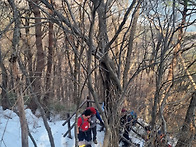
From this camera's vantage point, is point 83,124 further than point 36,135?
No

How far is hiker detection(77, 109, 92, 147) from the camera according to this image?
5.66 metres

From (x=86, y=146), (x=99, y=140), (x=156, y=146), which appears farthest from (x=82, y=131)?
(x=156, y=146)

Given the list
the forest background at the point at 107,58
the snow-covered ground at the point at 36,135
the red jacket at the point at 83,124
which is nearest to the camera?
the forest background at the point at 107,58

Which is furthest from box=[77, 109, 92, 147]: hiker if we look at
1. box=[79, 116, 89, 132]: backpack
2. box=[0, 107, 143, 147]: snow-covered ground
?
box=[0, 107, 143, 147]: snow-covered ground

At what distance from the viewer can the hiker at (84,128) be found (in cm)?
566

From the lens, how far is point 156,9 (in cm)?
447

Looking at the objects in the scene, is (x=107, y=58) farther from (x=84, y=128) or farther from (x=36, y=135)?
(x=36, y=135)

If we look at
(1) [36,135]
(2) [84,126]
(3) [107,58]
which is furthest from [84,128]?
(3) [107,58]

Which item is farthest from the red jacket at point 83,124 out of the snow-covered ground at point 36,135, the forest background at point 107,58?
the forest background at point 107,58

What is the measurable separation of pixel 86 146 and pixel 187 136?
302cm

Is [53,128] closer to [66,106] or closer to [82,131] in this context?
[82,131]

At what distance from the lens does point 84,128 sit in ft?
18.9

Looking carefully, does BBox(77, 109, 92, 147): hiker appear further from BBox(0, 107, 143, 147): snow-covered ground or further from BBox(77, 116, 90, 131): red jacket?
BBox(0, 107, 143, 147): snow-covered ground

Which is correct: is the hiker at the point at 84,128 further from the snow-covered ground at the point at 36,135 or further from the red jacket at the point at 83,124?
the snow-covered ground at the point at 36,135
